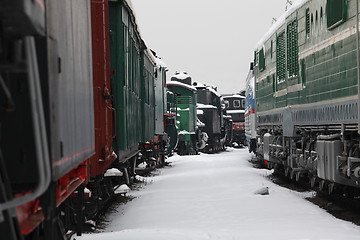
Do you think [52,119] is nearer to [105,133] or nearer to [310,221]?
[105,133]

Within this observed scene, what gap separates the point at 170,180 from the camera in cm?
1867

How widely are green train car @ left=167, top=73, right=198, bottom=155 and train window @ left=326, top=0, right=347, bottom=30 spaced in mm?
25573

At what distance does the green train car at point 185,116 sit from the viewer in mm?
36875

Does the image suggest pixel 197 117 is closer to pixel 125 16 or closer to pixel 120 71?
pixel 125 16

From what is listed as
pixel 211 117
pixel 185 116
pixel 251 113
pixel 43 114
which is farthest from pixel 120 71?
pixel 211 117

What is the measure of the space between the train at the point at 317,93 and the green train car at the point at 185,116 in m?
17.6

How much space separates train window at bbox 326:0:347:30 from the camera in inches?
401

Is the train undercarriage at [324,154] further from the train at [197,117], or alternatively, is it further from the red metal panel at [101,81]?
the train at [197,117]

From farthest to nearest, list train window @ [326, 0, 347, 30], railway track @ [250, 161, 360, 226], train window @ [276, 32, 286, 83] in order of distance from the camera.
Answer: train window @ [276, 32, 286, 83] → railway track @ [250, 161, 360, 226] → train window @ [326, 0, 347, 30]

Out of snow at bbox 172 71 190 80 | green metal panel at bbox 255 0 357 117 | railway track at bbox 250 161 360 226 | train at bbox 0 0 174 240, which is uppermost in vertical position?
snow at bbox 172 71 190 80

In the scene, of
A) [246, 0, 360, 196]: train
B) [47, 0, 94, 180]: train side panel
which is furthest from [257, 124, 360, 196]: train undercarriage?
[47, 0, 94, 180]: train side panel

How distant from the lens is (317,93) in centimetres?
1231

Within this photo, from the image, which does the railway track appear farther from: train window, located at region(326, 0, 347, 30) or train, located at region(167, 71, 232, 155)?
train, located at region(167, 71, 232, 155)

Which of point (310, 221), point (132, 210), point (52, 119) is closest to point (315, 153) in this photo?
point (310, 221)
